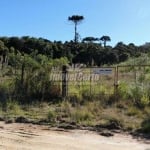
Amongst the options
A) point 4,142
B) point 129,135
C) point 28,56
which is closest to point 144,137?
point 129,135

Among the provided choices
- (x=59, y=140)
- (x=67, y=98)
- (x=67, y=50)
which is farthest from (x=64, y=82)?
(x=67, y=50)

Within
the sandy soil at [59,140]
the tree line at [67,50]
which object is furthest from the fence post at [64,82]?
the tree line at [67,50]

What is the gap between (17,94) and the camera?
707 inches

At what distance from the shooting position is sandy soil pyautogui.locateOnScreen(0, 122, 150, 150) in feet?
32.5

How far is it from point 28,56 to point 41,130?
23.0ft

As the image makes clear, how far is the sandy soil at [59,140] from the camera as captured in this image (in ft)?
32.5

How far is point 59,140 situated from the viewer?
35.2 feet

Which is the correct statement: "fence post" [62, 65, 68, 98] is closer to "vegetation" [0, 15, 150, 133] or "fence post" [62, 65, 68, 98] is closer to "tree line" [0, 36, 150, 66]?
"vegetation" [0, 15, 150, 133]

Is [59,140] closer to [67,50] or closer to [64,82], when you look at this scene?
[64,82]

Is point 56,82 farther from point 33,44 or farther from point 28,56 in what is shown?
point 33,44

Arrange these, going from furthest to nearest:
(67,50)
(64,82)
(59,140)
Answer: (67,50)
(64,82)
(59,140)

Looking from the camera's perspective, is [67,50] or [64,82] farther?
[67,50]

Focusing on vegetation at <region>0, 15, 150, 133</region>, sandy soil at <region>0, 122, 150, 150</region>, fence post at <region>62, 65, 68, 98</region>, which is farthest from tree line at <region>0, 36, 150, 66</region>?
sandy soil at <region>0, 122, 150, 150</region>

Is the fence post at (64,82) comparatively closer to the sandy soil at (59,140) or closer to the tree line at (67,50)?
the sandy soil at (59,140)
